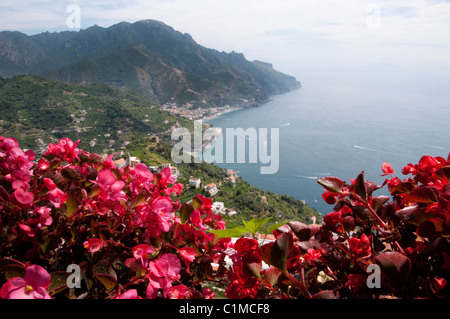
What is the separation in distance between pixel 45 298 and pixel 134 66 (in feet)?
281

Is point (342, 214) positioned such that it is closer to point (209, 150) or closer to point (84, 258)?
point (84, 258)

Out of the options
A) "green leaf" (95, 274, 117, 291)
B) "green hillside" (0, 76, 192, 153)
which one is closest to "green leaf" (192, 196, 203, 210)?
"green leaf" (95, 274, 117, 291)

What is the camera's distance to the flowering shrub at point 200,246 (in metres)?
0.40

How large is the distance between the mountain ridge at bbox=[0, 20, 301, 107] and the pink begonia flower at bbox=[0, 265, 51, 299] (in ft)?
190

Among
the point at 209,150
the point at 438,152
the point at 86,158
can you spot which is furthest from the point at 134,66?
the point at 86,158

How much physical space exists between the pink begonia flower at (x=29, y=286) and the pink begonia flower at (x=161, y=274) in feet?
0.48

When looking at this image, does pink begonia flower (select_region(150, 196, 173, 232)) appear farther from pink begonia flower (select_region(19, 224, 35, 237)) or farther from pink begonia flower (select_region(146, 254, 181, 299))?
pink begonia flower (select_region(19, 224, 35, 237))

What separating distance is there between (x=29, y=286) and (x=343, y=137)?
33.4 meters

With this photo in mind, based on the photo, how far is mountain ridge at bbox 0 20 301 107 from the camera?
64.9 meters

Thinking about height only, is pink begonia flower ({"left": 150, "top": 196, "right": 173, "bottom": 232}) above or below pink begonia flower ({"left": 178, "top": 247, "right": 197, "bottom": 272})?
above

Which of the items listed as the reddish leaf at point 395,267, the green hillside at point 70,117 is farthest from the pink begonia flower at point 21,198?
the green hillside at point 70,117

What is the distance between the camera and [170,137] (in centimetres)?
3606

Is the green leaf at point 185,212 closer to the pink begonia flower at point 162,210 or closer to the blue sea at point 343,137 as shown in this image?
the pink begonia flower at point 162,210

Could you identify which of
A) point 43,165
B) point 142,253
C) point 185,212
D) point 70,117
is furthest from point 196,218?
point 70,117
